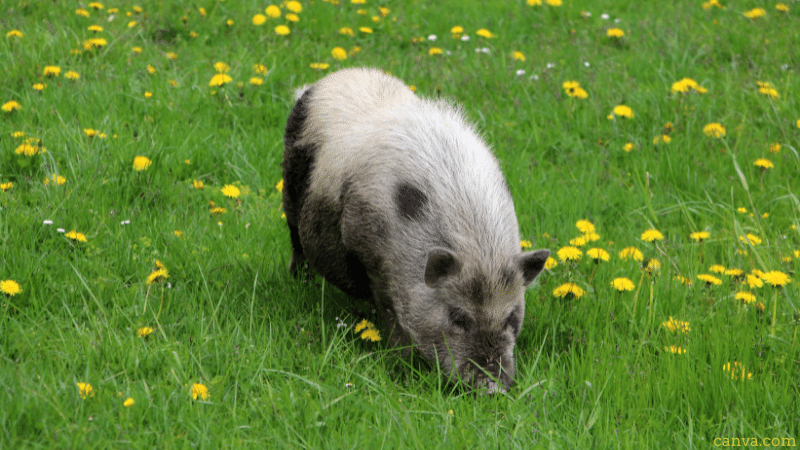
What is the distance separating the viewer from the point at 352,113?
459cm

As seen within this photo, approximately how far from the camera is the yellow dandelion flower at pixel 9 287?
12.1ft

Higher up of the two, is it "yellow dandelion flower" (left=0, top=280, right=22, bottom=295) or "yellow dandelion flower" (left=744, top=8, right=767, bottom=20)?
"yellow dandelion flower" (left=744, top=8, right=767, bottom=20)

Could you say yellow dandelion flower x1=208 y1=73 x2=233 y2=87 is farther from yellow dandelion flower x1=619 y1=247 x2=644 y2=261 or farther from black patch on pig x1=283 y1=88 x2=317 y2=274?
yellow dandelion flower x1=619 y1=247 x2=644 y2=261

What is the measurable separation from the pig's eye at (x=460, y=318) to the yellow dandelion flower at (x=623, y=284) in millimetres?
1053

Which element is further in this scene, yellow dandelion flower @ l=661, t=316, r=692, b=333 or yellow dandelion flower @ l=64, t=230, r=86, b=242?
yellow dandelion flower @ l=64, t=230, r=86, b=242

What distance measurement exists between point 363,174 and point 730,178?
3283 mm

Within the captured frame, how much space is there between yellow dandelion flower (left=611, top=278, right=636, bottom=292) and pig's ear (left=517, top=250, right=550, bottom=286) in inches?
26.9

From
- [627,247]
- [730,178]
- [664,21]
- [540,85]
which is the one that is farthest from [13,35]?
[664,21]

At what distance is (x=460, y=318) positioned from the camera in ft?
12.5

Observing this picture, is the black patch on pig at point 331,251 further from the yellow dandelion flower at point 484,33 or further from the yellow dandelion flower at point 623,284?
the yellow dandelion flower at point 484,33

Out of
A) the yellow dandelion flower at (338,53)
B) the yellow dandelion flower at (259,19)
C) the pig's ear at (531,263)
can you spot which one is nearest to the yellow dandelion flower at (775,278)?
the pig's ear at (531,263)

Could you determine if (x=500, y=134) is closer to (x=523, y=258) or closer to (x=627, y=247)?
(x=627, y=247)

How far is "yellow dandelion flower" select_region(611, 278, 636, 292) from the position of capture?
4340 mm

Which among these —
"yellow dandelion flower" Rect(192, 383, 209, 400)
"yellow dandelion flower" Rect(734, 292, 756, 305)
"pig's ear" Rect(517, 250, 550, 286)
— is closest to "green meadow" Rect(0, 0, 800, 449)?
"yellow dandelion flower" Rect(192, 383, 209, 400)
